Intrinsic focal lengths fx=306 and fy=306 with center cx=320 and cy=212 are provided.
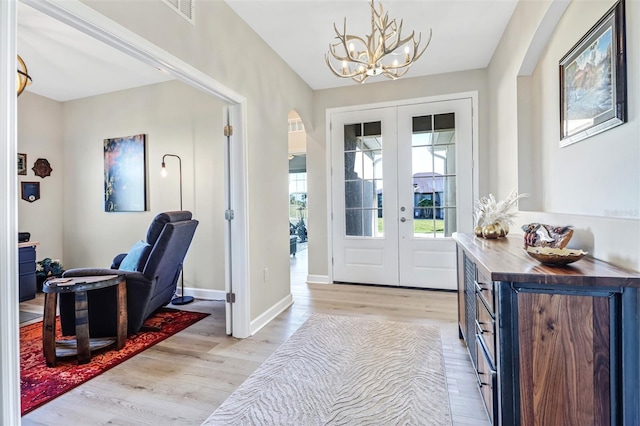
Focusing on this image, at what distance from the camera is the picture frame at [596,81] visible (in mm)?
1404

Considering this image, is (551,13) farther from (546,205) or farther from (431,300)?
(431,300)

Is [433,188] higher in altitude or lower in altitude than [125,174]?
lower

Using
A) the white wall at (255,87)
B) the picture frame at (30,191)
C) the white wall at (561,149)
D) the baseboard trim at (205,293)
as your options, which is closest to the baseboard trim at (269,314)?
the white wall at (255,87)

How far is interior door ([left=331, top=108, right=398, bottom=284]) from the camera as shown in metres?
4.20

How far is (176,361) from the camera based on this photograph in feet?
7.54

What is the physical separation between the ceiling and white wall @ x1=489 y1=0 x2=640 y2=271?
331 millimetres

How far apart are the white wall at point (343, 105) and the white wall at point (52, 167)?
12.5 ft

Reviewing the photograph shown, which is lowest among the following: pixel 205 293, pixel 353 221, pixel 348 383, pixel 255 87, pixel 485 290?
pixel 348 383

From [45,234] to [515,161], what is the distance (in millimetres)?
6153

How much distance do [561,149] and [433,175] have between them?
6.30 feet

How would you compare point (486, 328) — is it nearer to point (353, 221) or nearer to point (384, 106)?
point (353, 221)

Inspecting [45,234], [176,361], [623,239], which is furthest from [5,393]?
[45,234]

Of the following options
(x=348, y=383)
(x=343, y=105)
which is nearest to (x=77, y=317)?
(x=348, y=383)

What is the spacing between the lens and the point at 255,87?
9.73ft
